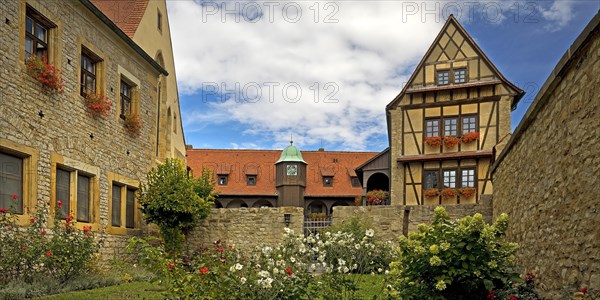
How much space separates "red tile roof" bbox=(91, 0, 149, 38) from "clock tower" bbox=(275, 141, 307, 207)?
55.3ft

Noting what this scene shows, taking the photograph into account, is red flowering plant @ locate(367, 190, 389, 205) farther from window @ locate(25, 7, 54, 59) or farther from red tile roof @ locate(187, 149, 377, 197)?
window @ locate(25, 7, 54, 59)

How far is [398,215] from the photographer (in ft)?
54.6

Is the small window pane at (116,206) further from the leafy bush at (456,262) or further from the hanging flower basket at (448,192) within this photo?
the hanging flower basket at (448,192)

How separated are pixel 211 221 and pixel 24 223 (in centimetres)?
823

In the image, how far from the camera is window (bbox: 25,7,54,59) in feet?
35.1

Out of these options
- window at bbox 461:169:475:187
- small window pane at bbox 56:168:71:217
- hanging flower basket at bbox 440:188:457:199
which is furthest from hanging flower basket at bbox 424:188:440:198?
small window pane at bbox 56:168:71:217

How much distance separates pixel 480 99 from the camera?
65.0 ft

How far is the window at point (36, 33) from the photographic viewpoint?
1070 cm

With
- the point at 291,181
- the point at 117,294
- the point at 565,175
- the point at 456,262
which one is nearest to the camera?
the point at 565,175

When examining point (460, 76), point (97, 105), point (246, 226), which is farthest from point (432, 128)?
point (97, 105)

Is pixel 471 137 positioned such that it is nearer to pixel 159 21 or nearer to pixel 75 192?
pixel 159 21

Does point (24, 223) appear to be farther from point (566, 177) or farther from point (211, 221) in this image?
point (566, 177)

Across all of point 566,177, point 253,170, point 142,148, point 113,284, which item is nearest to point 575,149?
point 566,177

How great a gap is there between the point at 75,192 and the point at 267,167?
23289 mm
